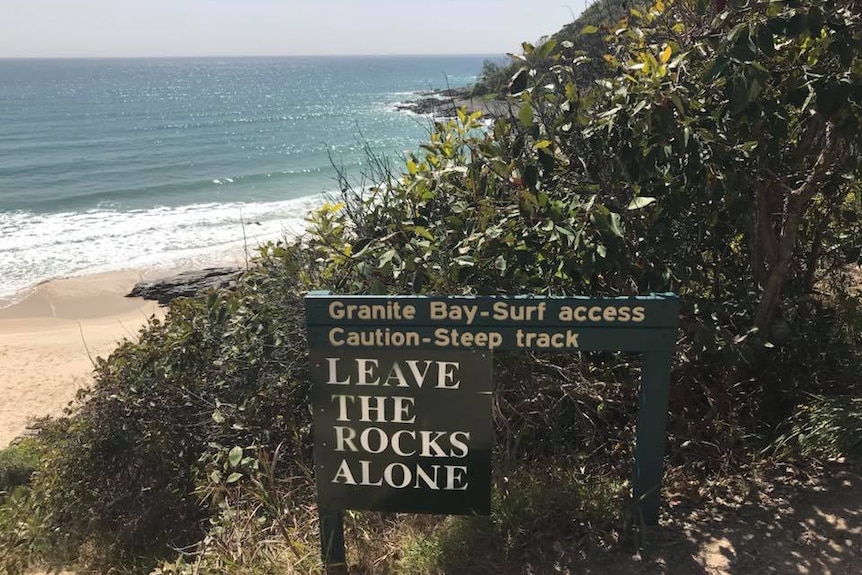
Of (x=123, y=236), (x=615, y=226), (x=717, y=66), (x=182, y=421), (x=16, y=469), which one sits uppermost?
(x=717, y=66)

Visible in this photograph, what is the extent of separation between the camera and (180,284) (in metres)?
18.1

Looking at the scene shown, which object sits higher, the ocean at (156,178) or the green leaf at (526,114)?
the green leaf at (526,114)

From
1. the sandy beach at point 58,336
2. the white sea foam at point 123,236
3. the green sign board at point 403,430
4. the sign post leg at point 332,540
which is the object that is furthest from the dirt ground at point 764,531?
the white sea foam at point 123,236

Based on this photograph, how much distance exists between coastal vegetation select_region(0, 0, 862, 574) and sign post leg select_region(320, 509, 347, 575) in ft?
0.21

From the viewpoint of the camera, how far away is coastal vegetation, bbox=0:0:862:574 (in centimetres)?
289

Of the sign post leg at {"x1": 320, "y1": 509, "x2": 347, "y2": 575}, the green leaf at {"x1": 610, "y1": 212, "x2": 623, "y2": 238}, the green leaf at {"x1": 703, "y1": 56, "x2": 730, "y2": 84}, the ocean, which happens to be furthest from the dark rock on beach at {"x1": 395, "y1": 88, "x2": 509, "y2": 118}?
the sign post leg at {"x1": 320, "y1": 509, "x2": 347, "y2": 575}

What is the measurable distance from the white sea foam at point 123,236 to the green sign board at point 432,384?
1573 cm

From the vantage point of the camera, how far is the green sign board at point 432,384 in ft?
8.57

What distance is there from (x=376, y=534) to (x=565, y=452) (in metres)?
1.06

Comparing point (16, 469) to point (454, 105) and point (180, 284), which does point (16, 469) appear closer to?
point (454, 105)

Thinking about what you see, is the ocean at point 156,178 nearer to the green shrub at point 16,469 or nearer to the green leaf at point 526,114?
the green leaf at point 526,114

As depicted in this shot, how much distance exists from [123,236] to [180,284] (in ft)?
21.1

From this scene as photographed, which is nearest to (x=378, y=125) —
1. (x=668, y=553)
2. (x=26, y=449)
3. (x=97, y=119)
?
(x=97, y=119)

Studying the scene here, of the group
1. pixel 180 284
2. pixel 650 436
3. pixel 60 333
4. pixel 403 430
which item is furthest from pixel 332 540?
pixel 180 284
